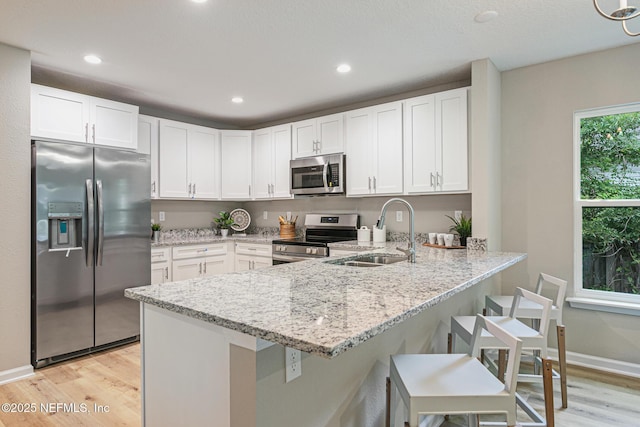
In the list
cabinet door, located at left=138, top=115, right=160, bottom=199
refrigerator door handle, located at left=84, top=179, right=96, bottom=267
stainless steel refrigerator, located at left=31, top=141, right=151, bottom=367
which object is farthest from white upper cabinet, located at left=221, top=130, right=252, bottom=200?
refrigerator door handle, located at left=84, top=179, right=96, bottom=267

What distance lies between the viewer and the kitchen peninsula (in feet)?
3.44

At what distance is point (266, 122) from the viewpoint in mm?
5184

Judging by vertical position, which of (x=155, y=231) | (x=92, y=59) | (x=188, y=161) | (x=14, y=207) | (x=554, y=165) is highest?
(x=92, y=59)

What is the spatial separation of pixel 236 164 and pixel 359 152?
1.79 meters

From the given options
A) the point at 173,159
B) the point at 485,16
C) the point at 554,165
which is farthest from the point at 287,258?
the point at 485,16

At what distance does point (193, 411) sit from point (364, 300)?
710 millimetres

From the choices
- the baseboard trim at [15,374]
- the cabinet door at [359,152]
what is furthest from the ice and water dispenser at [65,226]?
the cabinet door at [359,152]

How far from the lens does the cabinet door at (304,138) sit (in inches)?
169

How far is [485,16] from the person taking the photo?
2.34 metres

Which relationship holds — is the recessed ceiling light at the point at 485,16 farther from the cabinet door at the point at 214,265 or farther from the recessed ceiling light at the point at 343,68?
the cabinet door at the point at 214,265

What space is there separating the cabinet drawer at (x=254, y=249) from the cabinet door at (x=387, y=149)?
1.44 m

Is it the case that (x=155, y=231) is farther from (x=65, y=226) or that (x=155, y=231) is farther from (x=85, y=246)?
(x=65, y=226)

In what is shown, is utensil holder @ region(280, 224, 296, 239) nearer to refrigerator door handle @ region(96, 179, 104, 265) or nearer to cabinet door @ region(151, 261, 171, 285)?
cabinet door @ region(151, 261, 171, 285)

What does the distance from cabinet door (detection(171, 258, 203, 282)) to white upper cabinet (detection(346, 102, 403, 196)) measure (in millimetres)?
1933
